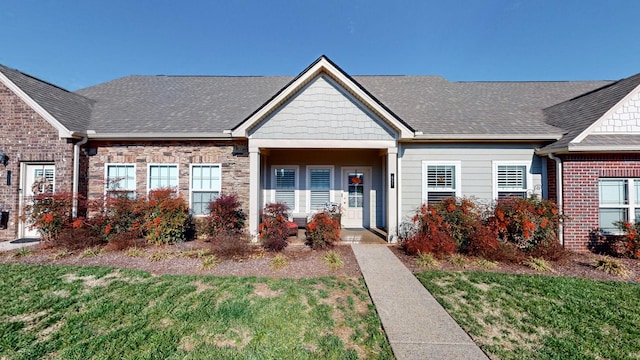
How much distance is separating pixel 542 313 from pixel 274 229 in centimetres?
584

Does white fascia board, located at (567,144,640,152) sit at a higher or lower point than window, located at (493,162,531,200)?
higher

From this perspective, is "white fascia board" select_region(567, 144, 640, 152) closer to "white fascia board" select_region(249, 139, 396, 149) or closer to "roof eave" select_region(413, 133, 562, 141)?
"roof eave" select_region(413, 133, 562, 141)

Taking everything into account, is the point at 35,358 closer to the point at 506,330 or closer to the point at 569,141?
the point at 506,330

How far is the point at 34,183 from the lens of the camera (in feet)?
27.2

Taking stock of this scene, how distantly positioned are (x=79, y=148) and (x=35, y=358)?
7925 mm

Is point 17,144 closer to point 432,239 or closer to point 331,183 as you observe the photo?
point 331,183

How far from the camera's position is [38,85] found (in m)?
9.34

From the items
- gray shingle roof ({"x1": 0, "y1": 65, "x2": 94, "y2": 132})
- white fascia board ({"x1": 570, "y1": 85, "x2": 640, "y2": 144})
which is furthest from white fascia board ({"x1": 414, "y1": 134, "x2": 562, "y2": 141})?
gray shingle roof ({"x1": 0, "y1": 65, "x2": 94, "y2": 132})

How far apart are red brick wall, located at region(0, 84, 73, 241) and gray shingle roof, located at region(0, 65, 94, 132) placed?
40 cm

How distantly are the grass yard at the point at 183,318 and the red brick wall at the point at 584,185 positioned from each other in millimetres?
7230

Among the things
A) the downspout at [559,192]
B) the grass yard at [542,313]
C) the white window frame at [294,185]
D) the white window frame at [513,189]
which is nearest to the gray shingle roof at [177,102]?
the white window frame at [294,185]

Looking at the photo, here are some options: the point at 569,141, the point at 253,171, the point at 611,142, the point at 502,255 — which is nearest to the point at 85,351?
the point at 253,171

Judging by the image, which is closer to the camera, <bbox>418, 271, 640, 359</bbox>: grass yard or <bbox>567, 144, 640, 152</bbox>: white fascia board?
<bbox>418, 271, 640, 359</bbox>: grass yard

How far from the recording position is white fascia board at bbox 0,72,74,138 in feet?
26.7
